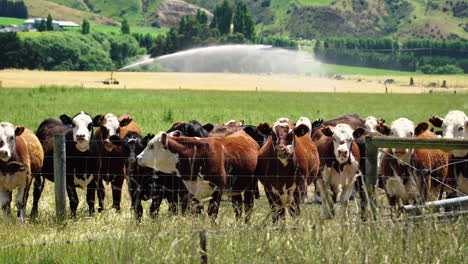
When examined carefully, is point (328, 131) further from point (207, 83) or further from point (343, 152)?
point (207, 83)

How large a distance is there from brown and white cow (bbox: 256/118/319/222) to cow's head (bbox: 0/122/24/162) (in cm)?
407

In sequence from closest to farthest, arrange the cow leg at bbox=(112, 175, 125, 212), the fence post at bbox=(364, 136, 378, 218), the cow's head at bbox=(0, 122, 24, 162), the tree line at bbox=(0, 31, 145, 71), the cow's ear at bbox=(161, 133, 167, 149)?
the fence post at bbox=(364, 136, 378, 218) < the cow's ear at bbox=(161, 133, 167, 149) < the cow's head at bbox=(0, 122, 24, 162) < the cow leg at bbox=(112, 175, 125, 212) < the tree line at bbox=(0, 31, 145, 71)

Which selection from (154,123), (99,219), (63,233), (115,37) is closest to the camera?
(63,233)

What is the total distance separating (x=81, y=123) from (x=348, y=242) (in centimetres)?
807

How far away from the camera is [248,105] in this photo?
55.4m

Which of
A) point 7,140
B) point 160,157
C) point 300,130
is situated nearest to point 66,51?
point 7,140

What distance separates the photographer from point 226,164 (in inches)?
461

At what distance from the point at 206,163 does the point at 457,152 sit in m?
4.26

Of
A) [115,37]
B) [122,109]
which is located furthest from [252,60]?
[122,109]

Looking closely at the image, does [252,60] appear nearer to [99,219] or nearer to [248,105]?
[248,105]

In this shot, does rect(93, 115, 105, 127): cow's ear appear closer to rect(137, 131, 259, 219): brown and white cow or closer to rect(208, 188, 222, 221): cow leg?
rect(137, 131, 259, 219): brown and white cow

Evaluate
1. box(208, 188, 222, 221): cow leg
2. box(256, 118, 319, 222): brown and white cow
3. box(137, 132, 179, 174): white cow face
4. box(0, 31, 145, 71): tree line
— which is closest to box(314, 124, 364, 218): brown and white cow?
box(256, 118, 319, 222): brown and white cow

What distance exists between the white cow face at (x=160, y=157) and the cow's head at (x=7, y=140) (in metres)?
2.19

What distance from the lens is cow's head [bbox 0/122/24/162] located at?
1188 cm
